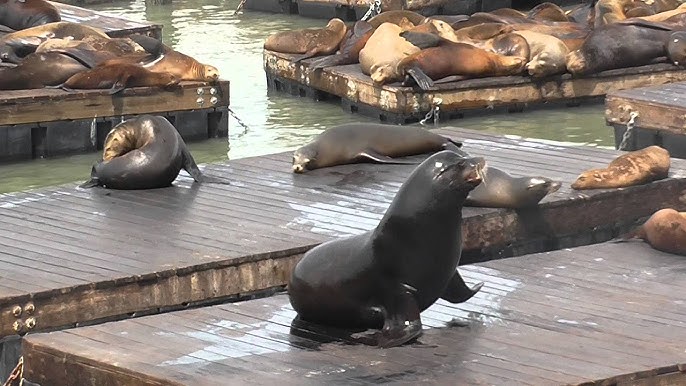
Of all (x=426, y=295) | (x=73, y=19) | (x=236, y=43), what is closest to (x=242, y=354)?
(x=426, y=295)

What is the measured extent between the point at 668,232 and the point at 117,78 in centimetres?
568

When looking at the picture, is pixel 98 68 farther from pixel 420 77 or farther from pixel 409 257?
pixel 409 257

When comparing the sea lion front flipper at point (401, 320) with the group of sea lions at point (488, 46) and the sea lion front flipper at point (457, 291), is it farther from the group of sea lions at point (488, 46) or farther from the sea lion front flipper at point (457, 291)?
the group of sea lions at point (488, 46)

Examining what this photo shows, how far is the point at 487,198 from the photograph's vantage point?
278 inches

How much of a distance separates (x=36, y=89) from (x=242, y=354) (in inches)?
251

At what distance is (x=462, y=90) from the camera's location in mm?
11539

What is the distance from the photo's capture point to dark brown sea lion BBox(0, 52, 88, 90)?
36.0 ft

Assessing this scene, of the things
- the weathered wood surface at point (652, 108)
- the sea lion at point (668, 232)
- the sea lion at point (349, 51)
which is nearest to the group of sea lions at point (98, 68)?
the sea lion at point (349, 51)

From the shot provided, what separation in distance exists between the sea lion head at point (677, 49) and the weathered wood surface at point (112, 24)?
4883 millimetres

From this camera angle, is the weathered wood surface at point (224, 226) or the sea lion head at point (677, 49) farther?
the sea lion head at point (677, 49)

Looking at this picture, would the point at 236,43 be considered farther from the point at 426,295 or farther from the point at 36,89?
the point at 426,295

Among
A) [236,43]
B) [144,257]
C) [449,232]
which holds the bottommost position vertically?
[236,43]

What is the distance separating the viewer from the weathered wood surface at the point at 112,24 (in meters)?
14.4

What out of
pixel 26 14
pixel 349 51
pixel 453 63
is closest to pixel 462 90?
pixel 453 63
